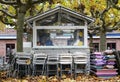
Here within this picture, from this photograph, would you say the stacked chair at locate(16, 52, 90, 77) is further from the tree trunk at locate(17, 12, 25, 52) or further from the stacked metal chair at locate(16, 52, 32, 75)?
the tree trunk at locate(17, 12, 25, 52)

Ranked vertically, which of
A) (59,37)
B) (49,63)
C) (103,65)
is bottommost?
(103,65)

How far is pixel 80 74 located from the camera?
1641 cm

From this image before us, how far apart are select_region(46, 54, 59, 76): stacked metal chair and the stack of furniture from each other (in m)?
1.56

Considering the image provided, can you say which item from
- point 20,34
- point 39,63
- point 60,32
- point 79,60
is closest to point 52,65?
point 39,63

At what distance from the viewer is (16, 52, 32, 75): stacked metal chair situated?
15.8 meters

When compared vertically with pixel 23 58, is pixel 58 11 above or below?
above

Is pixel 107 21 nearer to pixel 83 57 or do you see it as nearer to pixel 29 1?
pixel 29 1

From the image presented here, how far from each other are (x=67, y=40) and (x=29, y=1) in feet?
8.66

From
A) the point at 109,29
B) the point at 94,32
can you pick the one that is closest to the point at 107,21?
the point at 109,29

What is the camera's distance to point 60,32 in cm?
1741

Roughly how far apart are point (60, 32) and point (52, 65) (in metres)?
1.95

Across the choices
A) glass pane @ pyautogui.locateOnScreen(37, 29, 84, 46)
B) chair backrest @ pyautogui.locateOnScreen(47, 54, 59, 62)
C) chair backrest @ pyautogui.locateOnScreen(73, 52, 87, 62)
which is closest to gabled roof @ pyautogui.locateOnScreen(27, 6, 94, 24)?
glass pane @ pyautogui.locateOnScreen(37, 29, 84, 46)

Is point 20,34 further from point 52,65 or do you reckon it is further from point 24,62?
point 52,65

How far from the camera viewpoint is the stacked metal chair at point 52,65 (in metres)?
15.8
